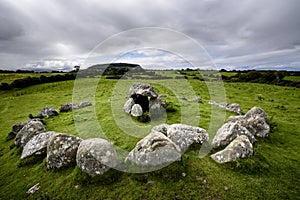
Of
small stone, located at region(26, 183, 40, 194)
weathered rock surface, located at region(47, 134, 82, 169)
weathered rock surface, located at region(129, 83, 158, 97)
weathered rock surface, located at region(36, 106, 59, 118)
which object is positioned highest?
weathered rock surface, located at region(129, 83, 158, 97)

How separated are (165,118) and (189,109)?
4.13 meters

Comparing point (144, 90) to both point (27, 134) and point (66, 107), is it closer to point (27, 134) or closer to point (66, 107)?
point (27, 134)

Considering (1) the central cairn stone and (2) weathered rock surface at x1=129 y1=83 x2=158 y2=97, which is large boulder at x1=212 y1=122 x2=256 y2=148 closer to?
(1) the central cairn stone

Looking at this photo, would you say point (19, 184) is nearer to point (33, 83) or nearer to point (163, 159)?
point (163, 159)

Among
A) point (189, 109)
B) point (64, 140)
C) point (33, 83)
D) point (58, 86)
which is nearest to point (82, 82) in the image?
point (58, 86)

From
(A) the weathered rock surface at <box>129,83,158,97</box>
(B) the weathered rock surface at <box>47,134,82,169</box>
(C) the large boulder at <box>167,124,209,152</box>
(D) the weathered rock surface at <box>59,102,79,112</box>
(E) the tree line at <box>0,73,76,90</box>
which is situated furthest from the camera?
(E) the tree line at <box>0,73,76,90</box>

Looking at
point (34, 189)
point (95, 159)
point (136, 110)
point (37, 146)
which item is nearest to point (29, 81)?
point (136, 110)

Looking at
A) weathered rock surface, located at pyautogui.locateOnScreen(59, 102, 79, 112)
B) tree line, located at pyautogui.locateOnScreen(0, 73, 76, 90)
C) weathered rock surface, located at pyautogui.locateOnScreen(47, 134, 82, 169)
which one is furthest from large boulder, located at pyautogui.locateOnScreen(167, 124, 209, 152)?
tree line, located at pyautogui.locateOnScreen(0, 73, 76, 90)

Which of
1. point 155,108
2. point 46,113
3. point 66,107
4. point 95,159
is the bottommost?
point 46,113

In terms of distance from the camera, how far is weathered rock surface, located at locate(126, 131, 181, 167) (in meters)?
8.05

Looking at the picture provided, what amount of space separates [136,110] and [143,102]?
1.98 m

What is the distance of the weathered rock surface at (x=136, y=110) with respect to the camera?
54.1ft

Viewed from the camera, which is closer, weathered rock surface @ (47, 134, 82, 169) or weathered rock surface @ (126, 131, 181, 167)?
weathered rock surface @ (126, 131, 181, 167)

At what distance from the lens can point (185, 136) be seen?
1014cm
